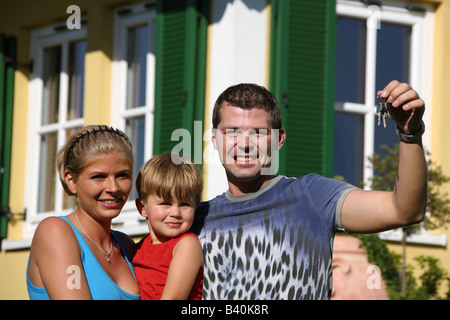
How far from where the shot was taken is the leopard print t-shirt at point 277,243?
9.63ft

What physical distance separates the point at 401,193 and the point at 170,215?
763 mm

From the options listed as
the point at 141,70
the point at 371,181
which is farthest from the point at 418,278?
the point at 141,70

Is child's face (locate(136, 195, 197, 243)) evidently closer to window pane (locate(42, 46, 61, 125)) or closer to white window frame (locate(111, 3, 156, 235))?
white window frame (locate(111, 3, 156, 235))

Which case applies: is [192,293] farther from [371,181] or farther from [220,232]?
[371,181]

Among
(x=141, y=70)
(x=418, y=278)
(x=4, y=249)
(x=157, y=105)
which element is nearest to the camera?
(x=418, y=278)

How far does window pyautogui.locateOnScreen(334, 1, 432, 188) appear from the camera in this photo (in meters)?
7.47

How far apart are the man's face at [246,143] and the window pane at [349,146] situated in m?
4.38

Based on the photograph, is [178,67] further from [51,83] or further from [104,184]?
[104,184]

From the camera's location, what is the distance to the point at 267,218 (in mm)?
2992

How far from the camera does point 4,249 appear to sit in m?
8.86

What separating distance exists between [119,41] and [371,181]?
102 inches

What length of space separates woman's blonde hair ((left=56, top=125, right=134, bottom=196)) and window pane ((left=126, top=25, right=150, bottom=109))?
16.6ft

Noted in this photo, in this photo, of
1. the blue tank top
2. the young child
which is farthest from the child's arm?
the blue tank top

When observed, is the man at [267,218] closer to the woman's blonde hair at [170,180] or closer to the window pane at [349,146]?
the woman's blonde hair at [170,180]
